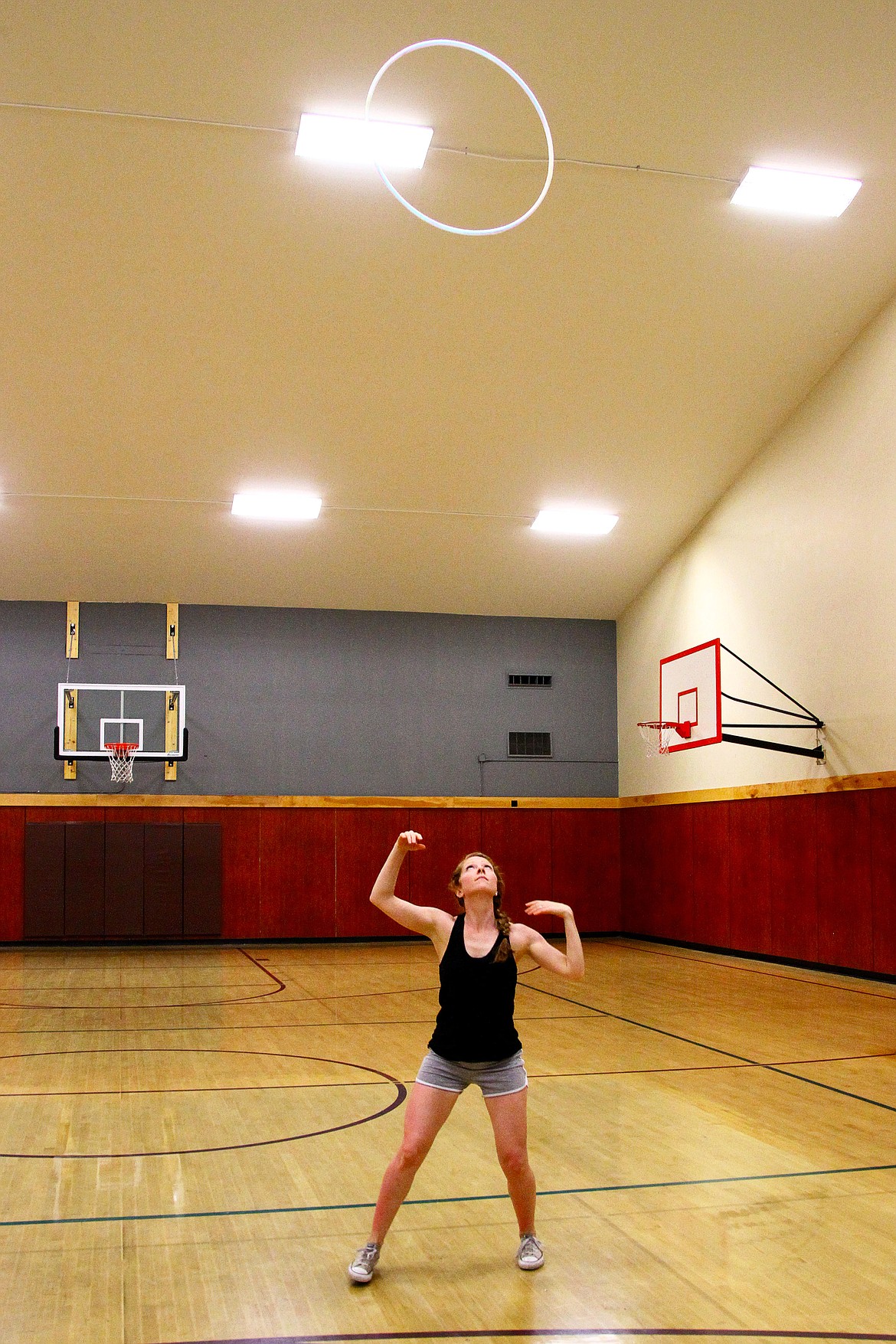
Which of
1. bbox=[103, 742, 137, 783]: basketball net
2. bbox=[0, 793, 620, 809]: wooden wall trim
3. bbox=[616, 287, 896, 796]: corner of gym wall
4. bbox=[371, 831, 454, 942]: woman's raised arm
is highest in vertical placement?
bbox=[616, 287, 896, 796]: corner of gym wall

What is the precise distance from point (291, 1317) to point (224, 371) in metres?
9.63

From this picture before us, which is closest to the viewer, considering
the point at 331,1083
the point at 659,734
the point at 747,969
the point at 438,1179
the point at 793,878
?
the point at 438,1179

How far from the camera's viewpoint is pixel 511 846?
16.6 metres

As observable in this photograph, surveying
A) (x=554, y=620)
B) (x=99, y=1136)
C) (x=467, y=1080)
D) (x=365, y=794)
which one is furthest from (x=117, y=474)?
(x=467, y=1080)

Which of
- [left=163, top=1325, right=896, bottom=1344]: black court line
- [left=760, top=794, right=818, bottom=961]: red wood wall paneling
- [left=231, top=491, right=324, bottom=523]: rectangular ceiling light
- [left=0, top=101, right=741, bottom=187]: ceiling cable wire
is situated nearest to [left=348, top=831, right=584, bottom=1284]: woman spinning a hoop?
[left=163, top=1325, right=896, bottom=1344]: black court line

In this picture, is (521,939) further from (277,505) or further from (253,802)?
(253,802)

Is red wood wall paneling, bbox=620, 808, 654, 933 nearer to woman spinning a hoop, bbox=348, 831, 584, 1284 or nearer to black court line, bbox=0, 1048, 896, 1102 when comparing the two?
→ black court line, bbox=0, 1048, 896, 1102

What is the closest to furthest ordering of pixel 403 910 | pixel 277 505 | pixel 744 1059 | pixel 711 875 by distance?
pixel 403 910 → pixel 744 1059 → pixel 277 505 → pixel 711 875

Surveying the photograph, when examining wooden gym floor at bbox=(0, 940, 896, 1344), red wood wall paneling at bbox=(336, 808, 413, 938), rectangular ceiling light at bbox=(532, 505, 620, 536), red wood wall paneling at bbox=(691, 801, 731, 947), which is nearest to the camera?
wooden gym floor at bbox=(0, 940, 896, 1344)

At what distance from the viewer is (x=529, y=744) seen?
17.0m

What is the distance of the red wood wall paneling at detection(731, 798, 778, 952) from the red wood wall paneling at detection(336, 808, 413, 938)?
4.51 meters

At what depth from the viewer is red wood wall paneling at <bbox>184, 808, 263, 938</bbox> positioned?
15.8 meters

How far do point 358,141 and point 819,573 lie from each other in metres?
6.22

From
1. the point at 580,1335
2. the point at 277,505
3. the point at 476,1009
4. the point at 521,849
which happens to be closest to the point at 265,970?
the point at 521,849
